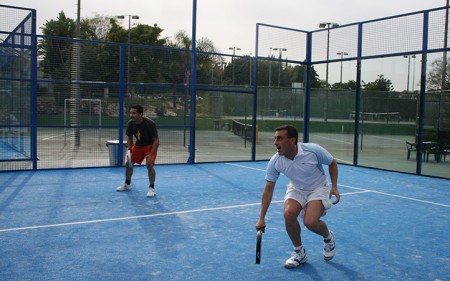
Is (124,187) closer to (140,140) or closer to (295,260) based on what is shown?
(140,140)

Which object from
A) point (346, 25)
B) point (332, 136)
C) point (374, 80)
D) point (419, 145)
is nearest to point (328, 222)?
point (419, 145)

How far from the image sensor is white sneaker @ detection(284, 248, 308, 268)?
4824 mm

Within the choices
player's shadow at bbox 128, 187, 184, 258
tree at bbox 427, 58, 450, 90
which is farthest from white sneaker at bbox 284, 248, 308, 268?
tree at bbox 427, 58, 450, 90

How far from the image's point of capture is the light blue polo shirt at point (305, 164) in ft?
16.0

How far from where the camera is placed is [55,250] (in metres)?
5.24

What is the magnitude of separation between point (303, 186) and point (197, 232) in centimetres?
182

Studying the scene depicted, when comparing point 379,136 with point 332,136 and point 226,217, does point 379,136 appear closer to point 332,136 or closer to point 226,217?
point 332,136

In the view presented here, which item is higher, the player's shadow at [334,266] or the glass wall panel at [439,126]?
the glass wall panel at [439,126]

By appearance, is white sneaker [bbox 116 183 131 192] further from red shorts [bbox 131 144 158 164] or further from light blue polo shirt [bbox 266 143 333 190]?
light blue polo shirt [bbox 266 143 333 190]

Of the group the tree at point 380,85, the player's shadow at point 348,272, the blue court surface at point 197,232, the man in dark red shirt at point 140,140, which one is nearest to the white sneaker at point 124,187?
the man in dark red shirt at point 140,140

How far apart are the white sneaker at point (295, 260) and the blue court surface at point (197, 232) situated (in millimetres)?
66

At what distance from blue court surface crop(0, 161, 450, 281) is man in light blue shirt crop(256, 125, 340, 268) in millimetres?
280

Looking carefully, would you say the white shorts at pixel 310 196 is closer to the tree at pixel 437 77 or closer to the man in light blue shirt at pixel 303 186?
the man in light blue shirt at pixel 303 186

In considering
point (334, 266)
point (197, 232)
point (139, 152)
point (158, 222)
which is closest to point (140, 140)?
point (139, 152)
